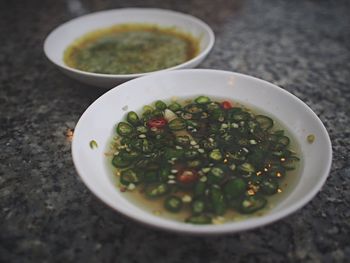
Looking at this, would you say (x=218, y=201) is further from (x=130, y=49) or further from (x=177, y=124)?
(x=130, y=49)

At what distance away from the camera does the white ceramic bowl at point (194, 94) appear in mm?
768

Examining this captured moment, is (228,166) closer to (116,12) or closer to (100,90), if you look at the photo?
(100,90)

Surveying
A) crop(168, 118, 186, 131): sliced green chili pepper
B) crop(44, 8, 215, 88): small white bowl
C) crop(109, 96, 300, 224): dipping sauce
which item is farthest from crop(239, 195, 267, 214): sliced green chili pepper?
crop(44, 8, 215, 88): small white bowl

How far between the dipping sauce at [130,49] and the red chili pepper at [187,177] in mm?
684

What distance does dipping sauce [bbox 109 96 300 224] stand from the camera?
0.94m

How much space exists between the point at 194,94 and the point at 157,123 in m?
0.23

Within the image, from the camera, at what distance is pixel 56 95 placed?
60.0 inches

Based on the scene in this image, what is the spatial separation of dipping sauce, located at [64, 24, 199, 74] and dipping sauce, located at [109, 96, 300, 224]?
39 centimetres

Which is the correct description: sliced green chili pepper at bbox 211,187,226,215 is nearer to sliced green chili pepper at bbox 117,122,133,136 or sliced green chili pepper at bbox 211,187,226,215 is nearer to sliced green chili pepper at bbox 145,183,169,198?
sliced green chili pepper at bbox 145,183,169,198

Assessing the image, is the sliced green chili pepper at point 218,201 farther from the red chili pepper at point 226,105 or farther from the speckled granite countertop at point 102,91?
the red chili pepper at point 226,105

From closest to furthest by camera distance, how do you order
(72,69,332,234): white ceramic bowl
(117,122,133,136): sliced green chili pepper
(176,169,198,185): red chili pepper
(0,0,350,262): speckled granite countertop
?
(72,69,332,234): white ceramic bowl < (0,0,350,262): speckled granite countertop < (176,169,198,185): red chili pepper < (117,122,133,136): sliced green chili pepper

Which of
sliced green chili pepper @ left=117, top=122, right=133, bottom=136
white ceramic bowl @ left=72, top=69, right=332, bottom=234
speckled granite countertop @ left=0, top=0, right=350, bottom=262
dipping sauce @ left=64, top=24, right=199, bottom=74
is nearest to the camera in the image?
white ceramic bowl @ left=72, top=69, right=332, bottom=234

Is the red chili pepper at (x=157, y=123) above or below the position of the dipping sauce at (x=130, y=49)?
above

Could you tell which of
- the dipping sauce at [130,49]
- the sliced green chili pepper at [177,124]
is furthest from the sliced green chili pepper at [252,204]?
the dipping sauce at [130,49]
